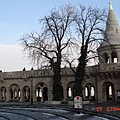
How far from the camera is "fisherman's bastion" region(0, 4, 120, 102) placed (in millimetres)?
26172

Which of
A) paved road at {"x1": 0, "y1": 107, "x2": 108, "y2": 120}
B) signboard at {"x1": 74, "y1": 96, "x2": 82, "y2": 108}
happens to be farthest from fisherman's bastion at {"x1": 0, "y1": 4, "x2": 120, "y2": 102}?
signboard at {"x1": 74, "y1": 96, "x2": 82, "y2": 108}

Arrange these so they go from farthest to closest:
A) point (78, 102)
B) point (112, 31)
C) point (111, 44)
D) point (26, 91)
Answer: point (26, 91), point (112, 31), point (111, 44), point (78, 102)

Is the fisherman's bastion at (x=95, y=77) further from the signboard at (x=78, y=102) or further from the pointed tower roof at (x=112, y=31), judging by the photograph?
the signboard at (x=78, y=102)

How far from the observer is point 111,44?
88.4ft

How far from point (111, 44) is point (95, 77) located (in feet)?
12.9

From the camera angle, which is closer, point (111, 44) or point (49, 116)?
point (49, 116)

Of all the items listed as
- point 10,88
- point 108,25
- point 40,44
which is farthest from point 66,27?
point 10,88

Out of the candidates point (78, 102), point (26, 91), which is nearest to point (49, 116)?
point (78, 102)

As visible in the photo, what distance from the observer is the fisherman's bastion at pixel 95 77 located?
2617 centimetres

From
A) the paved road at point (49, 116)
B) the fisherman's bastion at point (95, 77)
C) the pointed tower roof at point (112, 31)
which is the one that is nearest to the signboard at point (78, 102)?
the paved road at point (49, 116)

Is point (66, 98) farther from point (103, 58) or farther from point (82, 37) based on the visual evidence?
point (82, 37)

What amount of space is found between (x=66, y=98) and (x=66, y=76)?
2.53 meters

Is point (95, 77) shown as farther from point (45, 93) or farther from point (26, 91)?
point (26, 91)

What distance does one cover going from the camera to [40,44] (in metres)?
25.0
